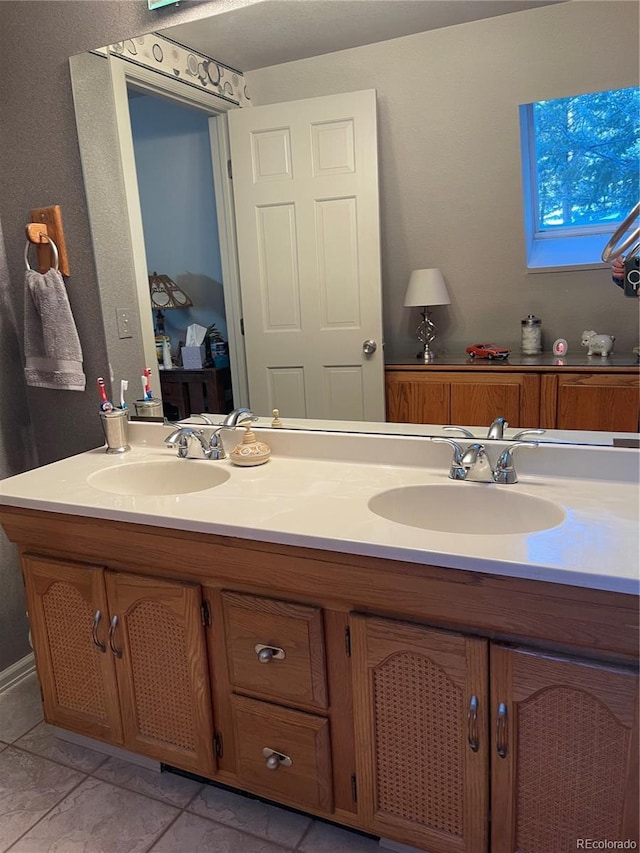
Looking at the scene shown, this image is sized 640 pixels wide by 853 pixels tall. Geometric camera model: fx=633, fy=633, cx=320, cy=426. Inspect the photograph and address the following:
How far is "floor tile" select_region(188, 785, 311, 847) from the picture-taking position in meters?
1.51

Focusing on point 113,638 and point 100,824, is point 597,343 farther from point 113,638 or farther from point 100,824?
point 100,824

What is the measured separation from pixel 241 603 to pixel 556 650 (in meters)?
0.66

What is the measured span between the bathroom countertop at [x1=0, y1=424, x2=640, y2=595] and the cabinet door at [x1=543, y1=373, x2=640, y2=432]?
0.20 feet

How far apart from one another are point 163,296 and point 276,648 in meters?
1.11

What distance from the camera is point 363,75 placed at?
153 cm

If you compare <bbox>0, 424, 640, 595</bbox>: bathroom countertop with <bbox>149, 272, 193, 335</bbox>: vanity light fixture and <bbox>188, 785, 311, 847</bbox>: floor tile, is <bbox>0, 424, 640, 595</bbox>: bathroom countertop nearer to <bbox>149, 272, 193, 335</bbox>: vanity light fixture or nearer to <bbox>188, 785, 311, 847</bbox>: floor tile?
<bbox>149, 272, 193, 335</bbox>: vanity light fixture

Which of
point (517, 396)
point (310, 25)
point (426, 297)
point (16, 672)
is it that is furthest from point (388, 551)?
point (16, 672)

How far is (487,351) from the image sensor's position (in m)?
1.50

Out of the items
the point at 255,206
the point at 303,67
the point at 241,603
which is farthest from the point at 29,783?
the point at 303,67

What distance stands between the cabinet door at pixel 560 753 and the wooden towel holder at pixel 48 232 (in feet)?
5.54

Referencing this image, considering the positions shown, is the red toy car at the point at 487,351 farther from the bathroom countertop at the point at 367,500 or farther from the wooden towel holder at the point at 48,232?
the wooden towel holder at the point at 48,232

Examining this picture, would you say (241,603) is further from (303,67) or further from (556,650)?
(303,67)

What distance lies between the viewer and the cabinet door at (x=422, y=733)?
1193mm

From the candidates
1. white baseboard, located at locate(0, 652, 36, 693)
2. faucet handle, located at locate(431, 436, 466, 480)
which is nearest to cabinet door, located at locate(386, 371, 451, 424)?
faucet handle, located at locate(431, 436, 466, 480)
